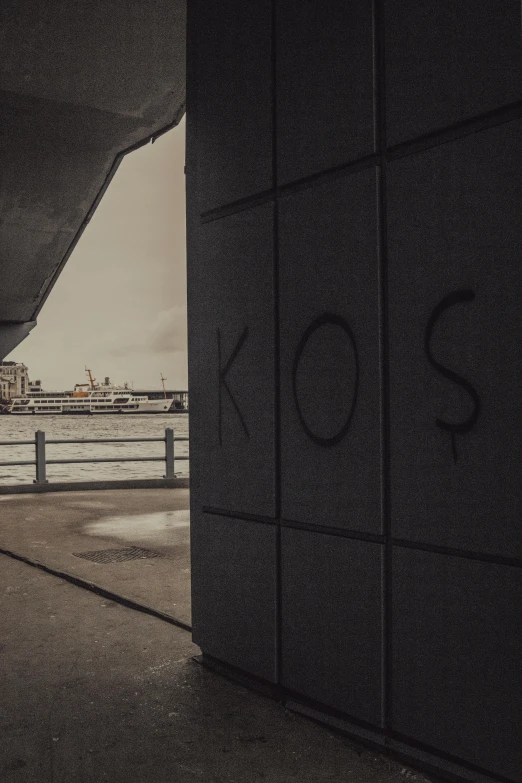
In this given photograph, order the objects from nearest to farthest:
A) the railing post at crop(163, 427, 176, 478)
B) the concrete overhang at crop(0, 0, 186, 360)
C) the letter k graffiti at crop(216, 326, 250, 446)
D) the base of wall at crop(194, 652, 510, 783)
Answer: the base of wall at crop(194, 652, 510, 783)
the letter k graffiti at crop(216, 326, 250, 446)
the concrete overhang at crop(0, 0, 186, 360)
the railing post at crop(163, 427, 176, 478)

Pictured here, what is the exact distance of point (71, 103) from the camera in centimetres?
883

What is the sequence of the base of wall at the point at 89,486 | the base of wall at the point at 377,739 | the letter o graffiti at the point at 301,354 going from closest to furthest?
the base of wall at the point at 377,739 → the letter o graffiti at the point at 301,354 → the base of wall at the point at 89,486

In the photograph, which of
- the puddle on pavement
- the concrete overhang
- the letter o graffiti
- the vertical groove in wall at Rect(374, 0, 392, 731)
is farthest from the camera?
the puddle on pavement

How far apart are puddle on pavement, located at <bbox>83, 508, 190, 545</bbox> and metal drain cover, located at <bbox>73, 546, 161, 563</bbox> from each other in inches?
20.9

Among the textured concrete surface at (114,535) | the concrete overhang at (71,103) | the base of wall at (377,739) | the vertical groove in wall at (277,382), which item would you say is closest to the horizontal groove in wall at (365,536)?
the vertical groove in wall at (277,382)

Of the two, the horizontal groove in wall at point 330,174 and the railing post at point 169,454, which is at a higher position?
the horizontal groove in wall at point 330,174

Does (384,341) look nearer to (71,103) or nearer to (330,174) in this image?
(330,174)

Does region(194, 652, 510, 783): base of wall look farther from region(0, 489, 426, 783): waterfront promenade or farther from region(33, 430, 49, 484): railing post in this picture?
region(33, 430, 49, 484): railing post

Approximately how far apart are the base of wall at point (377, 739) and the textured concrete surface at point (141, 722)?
57 mm

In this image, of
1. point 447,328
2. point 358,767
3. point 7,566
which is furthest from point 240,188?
point 7,566

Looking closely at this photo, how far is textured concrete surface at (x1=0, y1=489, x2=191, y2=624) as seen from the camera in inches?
265

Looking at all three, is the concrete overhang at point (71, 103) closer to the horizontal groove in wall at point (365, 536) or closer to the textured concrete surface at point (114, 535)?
the textured concrete surface at point (114, 535)

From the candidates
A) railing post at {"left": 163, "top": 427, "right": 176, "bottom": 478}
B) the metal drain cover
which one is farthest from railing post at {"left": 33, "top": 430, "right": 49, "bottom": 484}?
the metal drain cover

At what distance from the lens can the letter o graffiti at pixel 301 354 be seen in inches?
148
